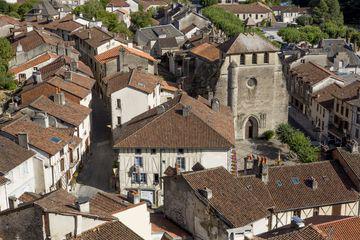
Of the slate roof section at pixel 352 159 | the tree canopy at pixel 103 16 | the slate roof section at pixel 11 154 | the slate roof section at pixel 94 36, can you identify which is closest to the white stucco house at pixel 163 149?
the slate roof section at pixel 11 154

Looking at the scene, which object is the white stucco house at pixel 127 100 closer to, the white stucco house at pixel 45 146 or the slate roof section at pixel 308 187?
the white stucco house at pixel 45 146

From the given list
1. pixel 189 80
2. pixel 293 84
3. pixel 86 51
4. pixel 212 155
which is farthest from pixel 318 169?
pixel 86 51

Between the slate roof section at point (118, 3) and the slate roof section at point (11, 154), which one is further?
the slate roof section at point (118, 3)

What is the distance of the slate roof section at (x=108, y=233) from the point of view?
27.3 meters

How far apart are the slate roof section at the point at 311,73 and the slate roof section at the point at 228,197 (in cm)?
4025

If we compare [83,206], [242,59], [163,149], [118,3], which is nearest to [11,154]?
[163,149]

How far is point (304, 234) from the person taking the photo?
27.9m

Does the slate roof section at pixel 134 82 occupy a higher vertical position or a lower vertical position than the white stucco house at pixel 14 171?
lower

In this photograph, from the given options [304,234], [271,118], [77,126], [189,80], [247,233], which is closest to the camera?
[304,234]

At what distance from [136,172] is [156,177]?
1.68 m

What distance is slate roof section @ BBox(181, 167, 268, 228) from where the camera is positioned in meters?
33.0

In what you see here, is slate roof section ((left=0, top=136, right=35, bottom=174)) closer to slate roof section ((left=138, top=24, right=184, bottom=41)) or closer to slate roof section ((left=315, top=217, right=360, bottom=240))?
slate roof section ((left=315, top=217, right=360, bottom=240))

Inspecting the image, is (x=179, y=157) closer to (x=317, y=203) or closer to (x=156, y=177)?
(x=156, y=177)

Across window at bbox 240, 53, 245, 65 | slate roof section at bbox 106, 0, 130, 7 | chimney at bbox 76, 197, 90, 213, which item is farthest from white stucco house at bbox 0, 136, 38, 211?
slate roof section at bbox 106, 0, 130, 7
